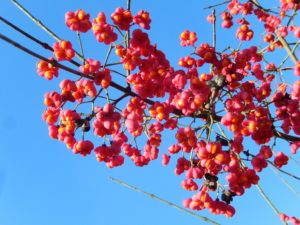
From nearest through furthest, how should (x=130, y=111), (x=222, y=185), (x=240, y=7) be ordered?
(x=130, y=111) < (x=222, y=185) < (x=240, y=7)

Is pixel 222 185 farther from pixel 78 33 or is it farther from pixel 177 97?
pixel 78 33

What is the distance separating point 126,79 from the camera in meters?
3.13

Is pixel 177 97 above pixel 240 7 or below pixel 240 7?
below

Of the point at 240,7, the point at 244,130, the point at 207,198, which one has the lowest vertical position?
the point at 207,198

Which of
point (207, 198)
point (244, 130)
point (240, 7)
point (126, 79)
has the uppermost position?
point (240, 7)

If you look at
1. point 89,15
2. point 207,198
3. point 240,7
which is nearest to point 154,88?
point 89,15

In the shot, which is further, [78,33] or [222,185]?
[222,185]

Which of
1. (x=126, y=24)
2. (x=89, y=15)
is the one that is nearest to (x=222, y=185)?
(x=126, y=24)

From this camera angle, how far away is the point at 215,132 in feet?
11.1

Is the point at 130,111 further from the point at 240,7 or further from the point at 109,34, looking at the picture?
the point at 240,7

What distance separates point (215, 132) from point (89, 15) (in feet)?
4.64

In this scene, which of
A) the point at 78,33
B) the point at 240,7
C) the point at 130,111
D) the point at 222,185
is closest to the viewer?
the point at 78,33

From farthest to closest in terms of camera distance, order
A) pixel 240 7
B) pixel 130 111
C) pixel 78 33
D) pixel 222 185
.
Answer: pixel 240 7
pixel 222 185
pixel 130 111
pixel 78 33

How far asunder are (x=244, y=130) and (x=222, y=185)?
0.61m
